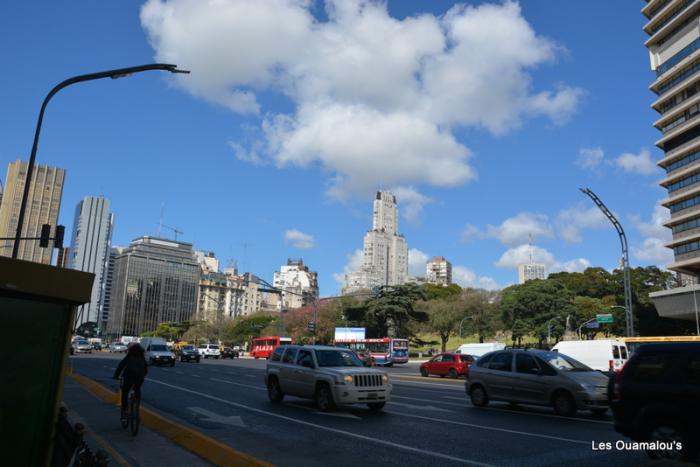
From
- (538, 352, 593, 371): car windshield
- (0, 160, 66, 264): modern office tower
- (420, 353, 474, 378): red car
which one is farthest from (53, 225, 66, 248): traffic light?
(0, 160, 66, 264): modern office tower

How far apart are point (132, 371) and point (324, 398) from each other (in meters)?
5.26

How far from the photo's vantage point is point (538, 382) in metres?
13.6

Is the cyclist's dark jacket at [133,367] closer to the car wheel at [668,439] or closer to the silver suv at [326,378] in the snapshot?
the silver suv at [326,378]

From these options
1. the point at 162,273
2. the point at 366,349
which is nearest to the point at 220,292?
the point at 162,273

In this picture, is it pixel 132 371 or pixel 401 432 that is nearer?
pixel 132 371

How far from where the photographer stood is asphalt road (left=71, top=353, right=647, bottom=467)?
809 cm

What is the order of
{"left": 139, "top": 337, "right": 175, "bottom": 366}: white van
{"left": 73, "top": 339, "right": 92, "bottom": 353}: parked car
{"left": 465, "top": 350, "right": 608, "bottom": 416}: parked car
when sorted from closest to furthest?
{"left": 465, "top": 350, "right": 608, "bottom": 416}: parked car
{"left": 139, "top": 337, "right": 175, "bottom": 366}: white van
{"left": 73, "top": 339, "right": 92, "bottom": 353}: parked car

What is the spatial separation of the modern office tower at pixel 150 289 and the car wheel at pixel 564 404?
517 ft

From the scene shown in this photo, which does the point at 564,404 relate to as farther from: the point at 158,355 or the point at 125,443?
the point at 158,355

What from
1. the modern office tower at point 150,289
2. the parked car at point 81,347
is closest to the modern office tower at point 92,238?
the modern office tower at point 150,289

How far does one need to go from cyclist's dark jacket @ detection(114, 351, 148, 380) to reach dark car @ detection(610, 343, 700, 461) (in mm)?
8094

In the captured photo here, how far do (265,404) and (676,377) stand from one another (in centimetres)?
1060

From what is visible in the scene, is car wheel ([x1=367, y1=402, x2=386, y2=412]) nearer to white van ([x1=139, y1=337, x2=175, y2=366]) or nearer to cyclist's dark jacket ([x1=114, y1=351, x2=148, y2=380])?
cyclist's dark jacket ([x1=114, y1=351, x2=148, y2=380])

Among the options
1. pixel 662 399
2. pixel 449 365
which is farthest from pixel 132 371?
pixel 449 365
